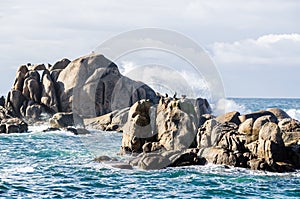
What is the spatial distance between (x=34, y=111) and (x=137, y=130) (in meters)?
28.2

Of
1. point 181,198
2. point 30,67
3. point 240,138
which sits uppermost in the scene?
point 30,67

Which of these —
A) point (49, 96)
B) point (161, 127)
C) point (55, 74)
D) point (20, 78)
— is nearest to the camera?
point (161, 127)

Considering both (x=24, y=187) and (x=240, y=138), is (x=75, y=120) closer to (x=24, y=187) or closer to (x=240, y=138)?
(x=240, y=138)

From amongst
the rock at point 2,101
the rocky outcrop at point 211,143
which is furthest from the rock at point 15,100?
the rocky outcrop at point 211,143

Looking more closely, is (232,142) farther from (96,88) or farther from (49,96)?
(49,96)

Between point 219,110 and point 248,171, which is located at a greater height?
point 219,110

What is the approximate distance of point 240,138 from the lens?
3112 cm

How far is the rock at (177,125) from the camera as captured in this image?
1309 inches

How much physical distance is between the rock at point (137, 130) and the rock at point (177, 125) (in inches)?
31.0

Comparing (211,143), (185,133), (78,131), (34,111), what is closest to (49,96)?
(34,111)

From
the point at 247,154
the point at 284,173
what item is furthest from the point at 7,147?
the point at 284,173

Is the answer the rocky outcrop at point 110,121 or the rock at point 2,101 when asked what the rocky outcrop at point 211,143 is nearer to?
the rocky outcrop at point 110,121

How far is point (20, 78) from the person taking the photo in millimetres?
65562

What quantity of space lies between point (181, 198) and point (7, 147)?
21618 mm
